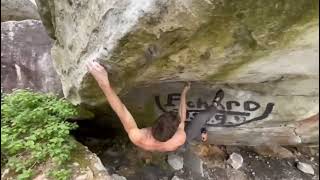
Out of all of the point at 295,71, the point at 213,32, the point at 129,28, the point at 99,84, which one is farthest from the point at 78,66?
the point at 295,71

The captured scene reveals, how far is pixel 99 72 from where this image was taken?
137 inches

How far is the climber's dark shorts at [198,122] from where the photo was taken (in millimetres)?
4711

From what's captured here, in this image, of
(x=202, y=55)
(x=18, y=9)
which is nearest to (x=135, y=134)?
(x=202, y=55)

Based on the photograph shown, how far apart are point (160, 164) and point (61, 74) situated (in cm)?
148

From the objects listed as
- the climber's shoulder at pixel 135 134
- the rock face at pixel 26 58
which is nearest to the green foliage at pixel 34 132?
the climber's shoulder at pixel 135 134

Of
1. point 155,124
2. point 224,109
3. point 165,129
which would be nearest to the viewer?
point 165,129

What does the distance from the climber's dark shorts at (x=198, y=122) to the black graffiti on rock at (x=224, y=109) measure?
0.12ft

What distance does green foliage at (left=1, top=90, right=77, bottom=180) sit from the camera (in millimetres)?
3898

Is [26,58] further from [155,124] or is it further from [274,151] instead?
[274,151]

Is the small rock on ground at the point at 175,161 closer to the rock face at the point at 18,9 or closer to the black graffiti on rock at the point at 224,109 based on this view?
the black graffiti on rock at the point at 224,109

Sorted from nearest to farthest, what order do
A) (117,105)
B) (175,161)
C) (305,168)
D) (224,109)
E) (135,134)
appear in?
(117,105), (135,134), (224,109), (175,161), (305,168)

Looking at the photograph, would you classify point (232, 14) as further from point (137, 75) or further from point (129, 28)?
point (137, 75)

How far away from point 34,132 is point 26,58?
2.18m

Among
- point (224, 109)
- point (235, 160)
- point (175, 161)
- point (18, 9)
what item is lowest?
point (235, 160)
